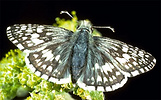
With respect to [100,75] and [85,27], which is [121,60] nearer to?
[100,75]

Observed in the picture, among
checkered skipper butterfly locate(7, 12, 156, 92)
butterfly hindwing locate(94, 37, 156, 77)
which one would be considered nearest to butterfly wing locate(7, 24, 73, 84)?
checkered skipper butterfly locate(7, 12, 156, 92)

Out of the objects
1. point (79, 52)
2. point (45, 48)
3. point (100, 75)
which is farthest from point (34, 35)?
point (100, 75)

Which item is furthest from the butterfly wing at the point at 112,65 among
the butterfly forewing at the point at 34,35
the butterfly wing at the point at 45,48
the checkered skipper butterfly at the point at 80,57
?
the butterfly forewing at the point at 34,35

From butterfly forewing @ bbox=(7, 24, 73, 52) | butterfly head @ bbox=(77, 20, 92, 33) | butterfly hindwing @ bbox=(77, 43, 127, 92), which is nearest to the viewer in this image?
butterfly hindwing @ bbox=(77, 43, 127, 92)

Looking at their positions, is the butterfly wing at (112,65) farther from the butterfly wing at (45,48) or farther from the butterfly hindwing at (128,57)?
the butterfly wing at (45,48)

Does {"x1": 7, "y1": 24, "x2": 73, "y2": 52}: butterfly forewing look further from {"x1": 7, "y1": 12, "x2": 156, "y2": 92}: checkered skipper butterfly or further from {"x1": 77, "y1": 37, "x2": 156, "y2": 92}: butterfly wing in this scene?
{"x1": 77, "y1": 37, "x2": 156, "y2": 92}: butterfly wing
